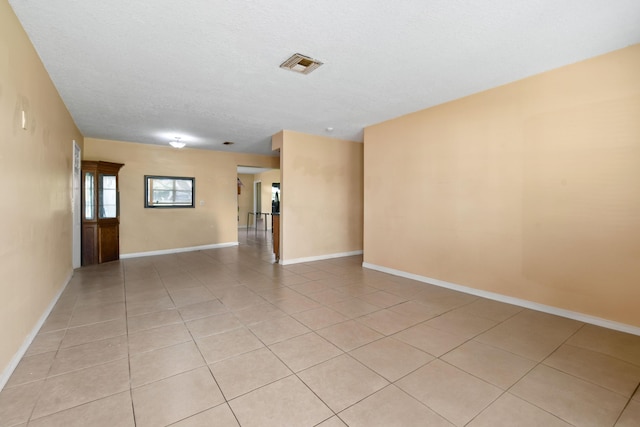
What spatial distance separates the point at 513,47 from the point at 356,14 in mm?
1563

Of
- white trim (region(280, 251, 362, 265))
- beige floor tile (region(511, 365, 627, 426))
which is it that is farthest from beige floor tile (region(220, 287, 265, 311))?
beige floor tile (region(511, 365, 627, 426))

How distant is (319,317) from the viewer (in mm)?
3039

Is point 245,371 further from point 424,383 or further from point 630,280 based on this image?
point 630,280

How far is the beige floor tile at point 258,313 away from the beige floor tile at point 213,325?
8cm

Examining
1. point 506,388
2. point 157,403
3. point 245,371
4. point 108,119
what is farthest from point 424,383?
point 108,119

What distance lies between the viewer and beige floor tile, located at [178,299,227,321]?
3099 millimetres

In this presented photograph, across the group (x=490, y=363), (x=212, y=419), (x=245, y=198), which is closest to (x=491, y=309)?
(x=490, y=363)

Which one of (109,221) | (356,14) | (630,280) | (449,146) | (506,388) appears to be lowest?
(506,388)

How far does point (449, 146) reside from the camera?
4.02 meters

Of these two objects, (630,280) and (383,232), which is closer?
(630,280)

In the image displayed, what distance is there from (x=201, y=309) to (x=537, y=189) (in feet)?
13.4

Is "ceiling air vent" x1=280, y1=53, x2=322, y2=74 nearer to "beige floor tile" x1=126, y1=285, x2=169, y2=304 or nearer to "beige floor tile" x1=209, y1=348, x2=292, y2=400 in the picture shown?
"beige floor tile" x1=209, y1=348, x2=292, y2=400

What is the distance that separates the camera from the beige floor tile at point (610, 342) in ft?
7.52

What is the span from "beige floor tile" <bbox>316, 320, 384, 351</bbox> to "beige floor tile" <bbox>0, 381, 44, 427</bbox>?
199 centimetres
